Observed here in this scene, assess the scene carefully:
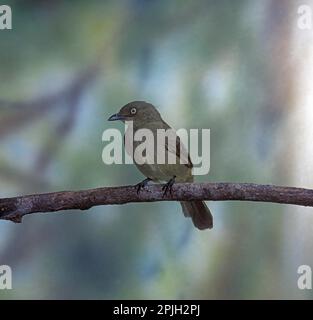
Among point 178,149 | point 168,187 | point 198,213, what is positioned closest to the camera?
point 168,187

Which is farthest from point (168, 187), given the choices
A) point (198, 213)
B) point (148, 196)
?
point (198, 213)

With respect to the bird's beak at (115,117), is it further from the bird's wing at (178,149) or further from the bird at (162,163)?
the bird's wing at (178,149)

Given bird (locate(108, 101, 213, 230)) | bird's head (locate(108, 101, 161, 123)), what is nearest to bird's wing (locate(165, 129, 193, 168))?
bird (locate(108, 101, 213, 230))

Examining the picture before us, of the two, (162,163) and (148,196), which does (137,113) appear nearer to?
(162,163)

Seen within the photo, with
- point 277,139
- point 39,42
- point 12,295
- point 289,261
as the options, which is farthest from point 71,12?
point 289,261

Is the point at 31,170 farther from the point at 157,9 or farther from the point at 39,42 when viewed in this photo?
the point at 157,9

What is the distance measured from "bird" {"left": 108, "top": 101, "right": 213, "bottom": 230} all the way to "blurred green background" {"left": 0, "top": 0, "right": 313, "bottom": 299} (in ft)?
0.24

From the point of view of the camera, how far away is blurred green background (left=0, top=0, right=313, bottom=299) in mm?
2447

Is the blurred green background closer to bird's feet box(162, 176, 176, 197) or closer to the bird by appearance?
the bird

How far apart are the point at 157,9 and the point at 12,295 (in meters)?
1.34

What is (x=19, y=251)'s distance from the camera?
2.45 meters

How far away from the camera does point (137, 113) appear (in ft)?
7.68

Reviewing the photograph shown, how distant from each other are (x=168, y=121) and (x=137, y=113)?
176mm

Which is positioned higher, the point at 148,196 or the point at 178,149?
the point at 178,149
